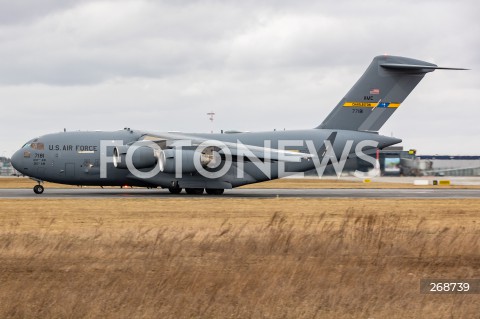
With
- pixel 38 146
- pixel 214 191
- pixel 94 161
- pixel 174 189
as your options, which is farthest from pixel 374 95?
pixel 38 146

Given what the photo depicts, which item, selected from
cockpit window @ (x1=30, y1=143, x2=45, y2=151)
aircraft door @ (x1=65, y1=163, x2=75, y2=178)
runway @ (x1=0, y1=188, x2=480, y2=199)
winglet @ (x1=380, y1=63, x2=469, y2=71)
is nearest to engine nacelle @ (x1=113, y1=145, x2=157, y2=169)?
runway @ (x1=0, y1=188, x2=480, y2=199)

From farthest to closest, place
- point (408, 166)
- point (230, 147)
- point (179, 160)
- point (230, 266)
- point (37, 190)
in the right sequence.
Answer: point (408, 166)
point (37, 190)
point (230, 147)
point (179, 160)
point (230, 266)

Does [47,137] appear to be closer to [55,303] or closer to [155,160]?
[155,160]

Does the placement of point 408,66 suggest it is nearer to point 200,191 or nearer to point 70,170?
point 200,191

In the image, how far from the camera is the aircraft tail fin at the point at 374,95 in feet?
117

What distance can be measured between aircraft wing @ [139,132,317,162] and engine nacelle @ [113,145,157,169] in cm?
125

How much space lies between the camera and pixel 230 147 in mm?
33281

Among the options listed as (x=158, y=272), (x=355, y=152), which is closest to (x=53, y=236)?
(x=158, y=272)

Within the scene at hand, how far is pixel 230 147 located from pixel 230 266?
70.4 ft

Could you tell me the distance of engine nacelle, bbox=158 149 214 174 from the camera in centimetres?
3253

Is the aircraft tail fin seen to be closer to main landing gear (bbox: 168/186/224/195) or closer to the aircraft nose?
main landing gear (bbox: 168/186/224/195)

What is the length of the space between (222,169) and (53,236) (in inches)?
710

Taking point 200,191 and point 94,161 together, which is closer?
point 94,161

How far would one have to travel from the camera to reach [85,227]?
60.1 ft
